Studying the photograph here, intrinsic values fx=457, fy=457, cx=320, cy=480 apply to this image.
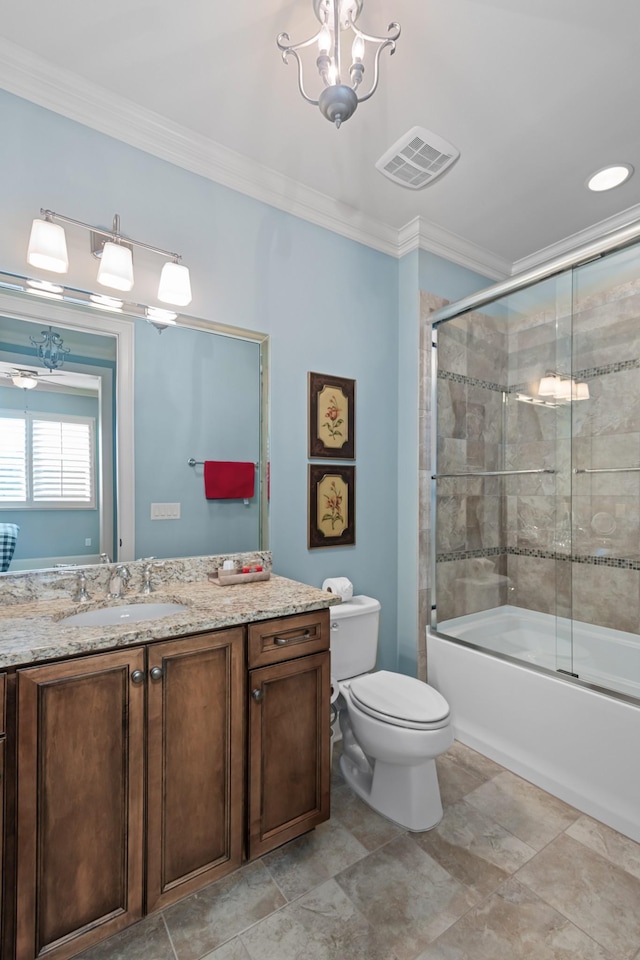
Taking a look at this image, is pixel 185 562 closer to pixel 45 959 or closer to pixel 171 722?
pixel 171 722

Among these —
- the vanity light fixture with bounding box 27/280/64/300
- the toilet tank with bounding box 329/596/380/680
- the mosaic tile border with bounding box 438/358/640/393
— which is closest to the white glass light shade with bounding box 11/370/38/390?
the vanity light fixture with bounding box 27/280/64/300

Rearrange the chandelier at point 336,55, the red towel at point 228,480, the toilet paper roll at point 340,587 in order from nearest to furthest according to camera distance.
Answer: the chandelier at point 336,55, the red towel at point 228,480, the toilet paper roll at point 340,587

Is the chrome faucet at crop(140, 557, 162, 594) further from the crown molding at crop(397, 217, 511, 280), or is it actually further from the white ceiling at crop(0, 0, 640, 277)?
the crown molding at crop(397, 217, 511, 280)

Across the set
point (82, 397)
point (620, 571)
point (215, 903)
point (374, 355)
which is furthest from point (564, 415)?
point (215, 903)

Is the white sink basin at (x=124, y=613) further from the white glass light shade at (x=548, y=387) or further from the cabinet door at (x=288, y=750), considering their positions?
the white glass light shade at (x=548, y=387)

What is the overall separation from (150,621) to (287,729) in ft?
1.97

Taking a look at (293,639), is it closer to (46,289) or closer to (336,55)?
(46,289)

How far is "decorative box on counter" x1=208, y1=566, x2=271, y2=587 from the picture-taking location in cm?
180

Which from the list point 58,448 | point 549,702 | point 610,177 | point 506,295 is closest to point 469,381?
point 506,295

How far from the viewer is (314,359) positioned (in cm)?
227

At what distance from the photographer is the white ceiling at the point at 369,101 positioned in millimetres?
1410

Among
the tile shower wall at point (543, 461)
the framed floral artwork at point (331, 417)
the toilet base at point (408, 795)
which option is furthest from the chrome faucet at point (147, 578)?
the tile shower wall at point (543, 461)

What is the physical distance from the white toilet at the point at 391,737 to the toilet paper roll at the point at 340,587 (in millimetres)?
117

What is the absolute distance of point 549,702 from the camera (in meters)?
1.93
